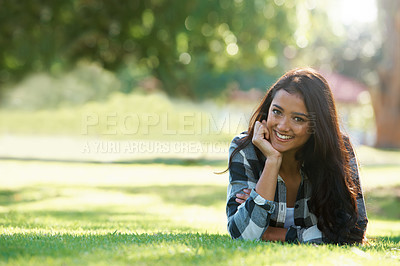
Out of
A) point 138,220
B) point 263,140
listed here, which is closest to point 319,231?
point 263,140

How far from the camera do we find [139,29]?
15539 mm

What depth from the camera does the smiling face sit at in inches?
173

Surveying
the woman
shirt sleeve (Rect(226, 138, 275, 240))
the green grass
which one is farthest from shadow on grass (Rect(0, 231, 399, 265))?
the woman

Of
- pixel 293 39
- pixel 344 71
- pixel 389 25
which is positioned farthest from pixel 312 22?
pixel 344 71

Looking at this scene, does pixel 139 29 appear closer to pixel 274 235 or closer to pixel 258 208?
pixel 274 235

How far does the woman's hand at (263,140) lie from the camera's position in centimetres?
436

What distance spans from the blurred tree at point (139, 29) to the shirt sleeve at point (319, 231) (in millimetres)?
8874

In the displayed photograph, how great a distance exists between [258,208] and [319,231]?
0.77m

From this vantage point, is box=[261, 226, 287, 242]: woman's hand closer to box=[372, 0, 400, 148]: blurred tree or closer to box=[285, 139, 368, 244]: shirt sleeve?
box=[285, 139, 368, 244]: shirt sleeve

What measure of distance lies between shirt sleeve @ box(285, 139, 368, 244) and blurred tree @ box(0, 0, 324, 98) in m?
8.87

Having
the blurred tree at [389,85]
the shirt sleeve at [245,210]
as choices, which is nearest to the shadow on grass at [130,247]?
the shirt sleeve at [245,210]

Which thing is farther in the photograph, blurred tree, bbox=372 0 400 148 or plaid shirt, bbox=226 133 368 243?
blurred tree, bbox=372 0 400 148

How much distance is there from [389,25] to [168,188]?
445 inches

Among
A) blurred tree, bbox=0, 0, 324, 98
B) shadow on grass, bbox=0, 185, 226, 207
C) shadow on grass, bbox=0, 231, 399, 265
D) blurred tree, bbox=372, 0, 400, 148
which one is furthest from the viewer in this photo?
blurred tree, bbox=372, 0, 400, 148
